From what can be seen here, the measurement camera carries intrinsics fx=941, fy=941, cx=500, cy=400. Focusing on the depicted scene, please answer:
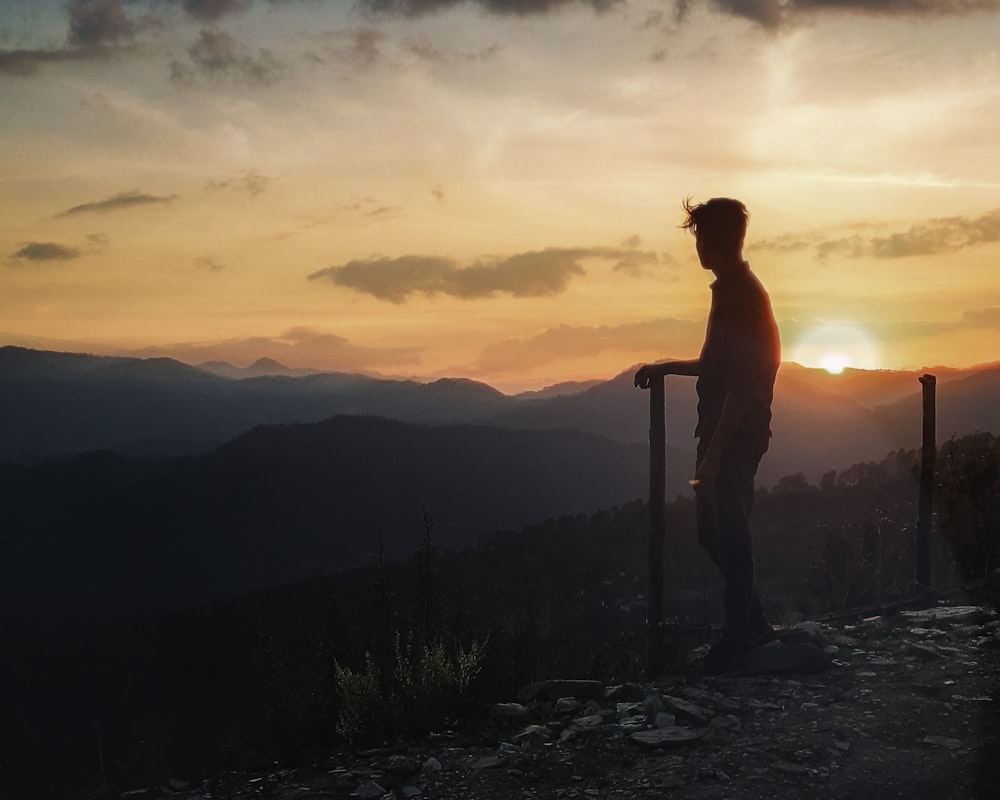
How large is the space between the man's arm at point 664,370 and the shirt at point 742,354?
11 centimetres

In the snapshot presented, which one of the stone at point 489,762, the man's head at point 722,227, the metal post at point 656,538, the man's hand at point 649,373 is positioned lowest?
the stone at point 489,762

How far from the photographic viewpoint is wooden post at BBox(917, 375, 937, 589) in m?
8.00

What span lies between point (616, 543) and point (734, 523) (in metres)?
21.2

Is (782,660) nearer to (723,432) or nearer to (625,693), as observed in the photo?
(625,693)

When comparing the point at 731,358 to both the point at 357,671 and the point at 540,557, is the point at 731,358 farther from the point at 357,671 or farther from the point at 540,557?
the point at 540,557

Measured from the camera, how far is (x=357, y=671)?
18.4 feet

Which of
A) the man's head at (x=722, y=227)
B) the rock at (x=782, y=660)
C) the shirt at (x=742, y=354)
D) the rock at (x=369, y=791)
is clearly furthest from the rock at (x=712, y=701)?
the man's head at (x=722, y=227)

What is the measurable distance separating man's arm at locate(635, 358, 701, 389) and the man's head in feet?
1.95

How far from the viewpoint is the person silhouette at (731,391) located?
203 inches

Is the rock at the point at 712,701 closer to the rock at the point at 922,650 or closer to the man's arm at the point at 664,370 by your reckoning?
the rock at the point at 922,650

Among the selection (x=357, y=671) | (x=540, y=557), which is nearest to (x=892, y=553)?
(x=357, y=671)

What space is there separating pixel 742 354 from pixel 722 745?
6.65 ft

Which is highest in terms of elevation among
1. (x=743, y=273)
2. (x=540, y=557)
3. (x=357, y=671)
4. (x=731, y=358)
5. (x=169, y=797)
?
(x=743, y=273)

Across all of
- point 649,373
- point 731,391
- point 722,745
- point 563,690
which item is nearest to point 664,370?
point 649,373
